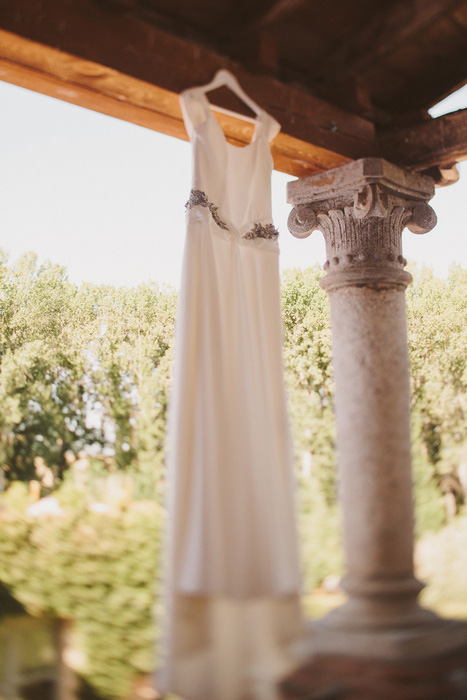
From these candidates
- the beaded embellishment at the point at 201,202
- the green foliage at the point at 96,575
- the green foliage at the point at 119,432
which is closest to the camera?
the beaded embellishment at the point at 201,202

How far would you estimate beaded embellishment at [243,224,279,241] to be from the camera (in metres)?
2.54

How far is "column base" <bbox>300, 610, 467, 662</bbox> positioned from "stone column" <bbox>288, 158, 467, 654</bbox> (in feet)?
0.03

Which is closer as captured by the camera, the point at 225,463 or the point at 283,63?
the point at 225,463

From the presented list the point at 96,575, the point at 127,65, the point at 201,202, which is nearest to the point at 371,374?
the point at 201,202

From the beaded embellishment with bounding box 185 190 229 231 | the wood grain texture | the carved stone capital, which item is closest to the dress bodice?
the beaded embellishment with bounding box 185 190 229 231

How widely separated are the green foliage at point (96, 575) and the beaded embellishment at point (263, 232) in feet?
8.67

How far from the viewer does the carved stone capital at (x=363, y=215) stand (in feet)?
9.89

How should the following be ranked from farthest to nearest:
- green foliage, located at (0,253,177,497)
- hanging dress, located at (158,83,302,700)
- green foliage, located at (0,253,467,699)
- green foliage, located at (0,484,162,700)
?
green foliage, located at (0,253,177,497) → green foliage, located at (0,253,467,699) → green foliage, located at (0,484,162,700) → hanging dress, located at (158,83,302,700)

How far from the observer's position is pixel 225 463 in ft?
7.17

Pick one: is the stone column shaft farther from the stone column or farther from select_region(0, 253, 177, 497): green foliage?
select_region(0, 253, 177, 497): green foliage

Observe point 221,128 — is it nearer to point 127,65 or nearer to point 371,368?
point 127,65

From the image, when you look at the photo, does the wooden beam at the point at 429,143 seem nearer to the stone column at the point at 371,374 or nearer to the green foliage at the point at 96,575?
the stone column at the point at 371,374

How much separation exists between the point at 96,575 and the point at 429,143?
142 inches

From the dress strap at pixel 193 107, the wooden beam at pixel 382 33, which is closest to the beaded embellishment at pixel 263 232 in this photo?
the dress strap at pixel 193 107
